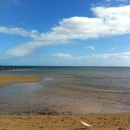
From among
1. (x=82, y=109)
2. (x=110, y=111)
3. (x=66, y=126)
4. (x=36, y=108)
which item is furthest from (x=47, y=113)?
(x=110, y=111)

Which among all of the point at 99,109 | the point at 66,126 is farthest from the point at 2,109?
the point at 99,109

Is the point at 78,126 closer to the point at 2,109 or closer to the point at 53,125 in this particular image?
the point at 53,125

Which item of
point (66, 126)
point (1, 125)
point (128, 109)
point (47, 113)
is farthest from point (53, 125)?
point (128, 109)

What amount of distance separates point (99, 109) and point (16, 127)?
747 cm

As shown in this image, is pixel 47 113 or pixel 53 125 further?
pixel 47 113

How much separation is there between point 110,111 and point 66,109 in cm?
344

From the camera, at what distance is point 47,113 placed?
12.2 metres

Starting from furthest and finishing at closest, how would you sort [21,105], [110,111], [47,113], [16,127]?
[21,105]
[110,111]
[47,113]
[16,127]

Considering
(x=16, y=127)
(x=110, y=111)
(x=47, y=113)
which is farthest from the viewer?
(x=110, y=111)

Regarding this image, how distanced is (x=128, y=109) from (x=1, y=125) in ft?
32.6

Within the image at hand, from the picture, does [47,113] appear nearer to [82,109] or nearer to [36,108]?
[36,108]

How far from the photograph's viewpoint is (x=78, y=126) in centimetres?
862

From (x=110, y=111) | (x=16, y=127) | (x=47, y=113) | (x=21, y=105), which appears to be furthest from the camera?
(x=21, y=105)

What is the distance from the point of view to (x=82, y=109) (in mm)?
13508
